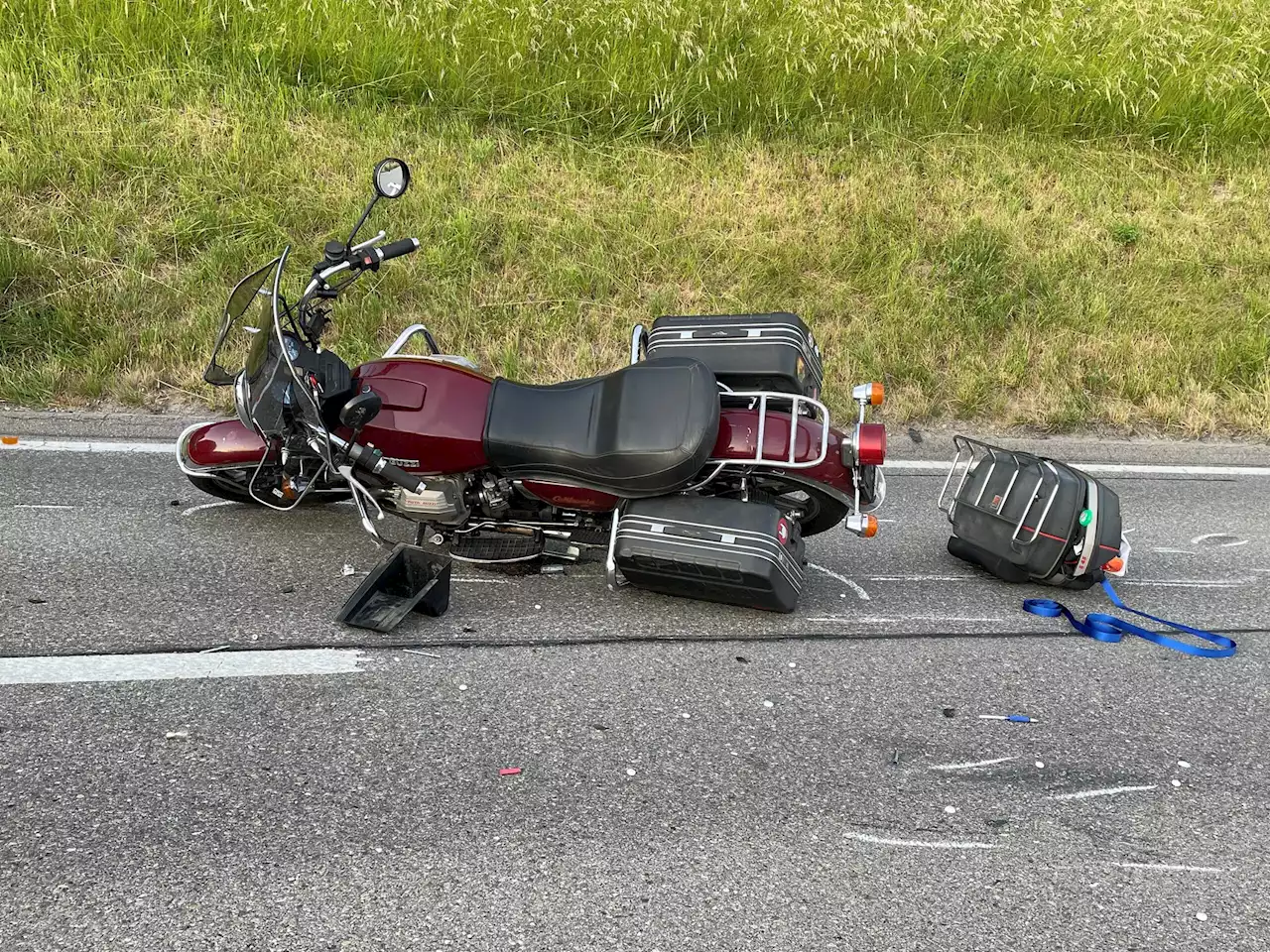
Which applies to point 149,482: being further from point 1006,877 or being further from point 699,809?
point 1006,877

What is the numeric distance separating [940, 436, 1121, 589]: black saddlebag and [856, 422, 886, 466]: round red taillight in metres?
0.86

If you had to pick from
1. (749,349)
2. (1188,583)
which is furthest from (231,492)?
(1188,583)

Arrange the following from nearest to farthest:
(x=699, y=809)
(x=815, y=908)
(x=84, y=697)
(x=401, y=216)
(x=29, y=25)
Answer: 1. (x=815, y=908)
2. (x=699, y=809)
3. (x=84, y=697)
4. (x=401, y=216)
5. (x=29, y=25)

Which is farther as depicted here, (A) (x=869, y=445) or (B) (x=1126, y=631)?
(B) (x=1126, y=631)

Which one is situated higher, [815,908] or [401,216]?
[401,216]

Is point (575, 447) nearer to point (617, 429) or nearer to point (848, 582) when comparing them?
point (617, 429)

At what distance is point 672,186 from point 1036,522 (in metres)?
4.53

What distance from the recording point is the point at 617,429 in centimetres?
373

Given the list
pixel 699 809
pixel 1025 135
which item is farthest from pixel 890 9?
pixel 699 809

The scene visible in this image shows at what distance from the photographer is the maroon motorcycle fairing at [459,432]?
3785mm

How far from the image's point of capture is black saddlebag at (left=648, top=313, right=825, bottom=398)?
4.07 meters

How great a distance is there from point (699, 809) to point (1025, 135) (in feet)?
25.5

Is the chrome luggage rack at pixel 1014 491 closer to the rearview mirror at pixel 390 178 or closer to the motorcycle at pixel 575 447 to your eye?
the motorcycle at pixel 575 447

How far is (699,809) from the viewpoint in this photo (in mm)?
2945
